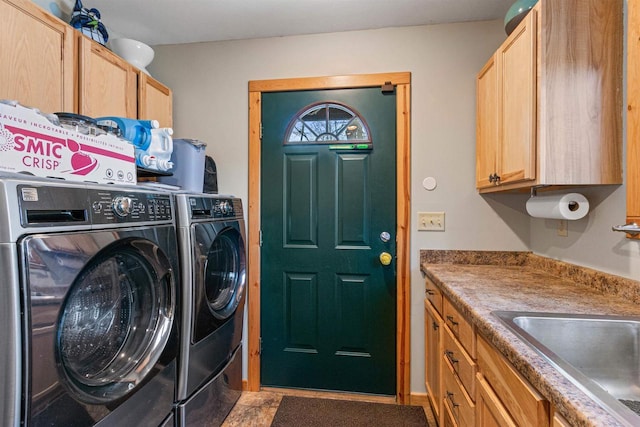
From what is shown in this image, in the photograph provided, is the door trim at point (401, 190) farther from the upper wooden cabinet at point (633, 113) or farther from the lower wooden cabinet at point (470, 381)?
the upper wooden cabinet at point (633, 113)

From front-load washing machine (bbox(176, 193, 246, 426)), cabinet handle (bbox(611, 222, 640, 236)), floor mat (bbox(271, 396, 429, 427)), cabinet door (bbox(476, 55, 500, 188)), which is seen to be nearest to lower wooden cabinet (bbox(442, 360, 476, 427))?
floor mat (bbox(271, 396, 429, 427))

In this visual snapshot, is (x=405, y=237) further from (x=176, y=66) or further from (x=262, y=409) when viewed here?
(x=176, y=66)

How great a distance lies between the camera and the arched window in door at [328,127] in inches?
81.6

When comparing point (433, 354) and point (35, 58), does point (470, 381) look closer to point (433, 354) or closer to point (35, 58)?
point (433, 354)

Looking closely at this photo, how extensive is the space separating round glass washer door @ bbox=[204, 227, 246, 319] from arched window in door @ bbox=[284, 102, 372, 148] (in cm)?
78

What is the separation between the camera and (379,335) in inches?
81.4

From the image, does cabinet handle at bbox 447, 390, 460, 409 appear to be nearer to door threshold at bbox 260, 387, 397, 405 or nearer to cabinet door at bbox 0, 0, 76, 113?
door threshold at bbox 260, 387, 397, 405

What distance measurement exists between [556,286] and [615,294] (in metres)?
0.20

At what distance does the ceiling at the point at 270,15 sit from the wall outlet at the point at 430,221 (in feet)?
3.95

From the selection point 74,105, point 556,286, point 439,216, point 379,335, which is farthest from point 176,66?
point 556,286

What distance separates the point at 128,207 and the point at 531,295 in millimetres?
1510

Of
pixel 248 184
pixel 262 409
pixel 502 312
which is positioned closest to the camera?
pixel 502 312

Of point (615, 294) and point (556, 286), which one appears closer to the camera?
point (615, 294)

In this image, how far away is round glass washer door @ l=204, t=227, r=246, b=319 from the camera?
1.61 m
